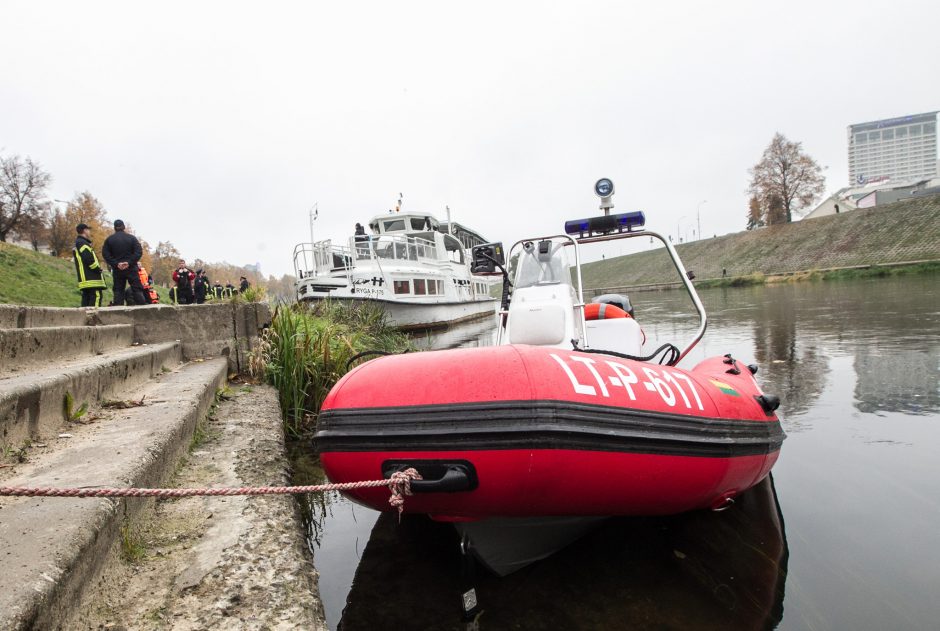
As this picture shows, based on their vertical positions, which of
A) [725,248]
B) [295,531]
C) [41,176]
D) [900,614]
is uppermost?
[41,176]

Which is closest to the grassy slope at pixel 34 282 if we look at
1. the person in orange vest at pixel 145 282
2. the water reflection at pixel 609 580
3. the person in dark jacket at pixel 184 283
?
the person in orange vest at pixel 145 282

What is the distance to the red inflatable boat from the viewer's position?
1829mm

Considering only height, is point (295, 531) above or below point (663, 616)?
above

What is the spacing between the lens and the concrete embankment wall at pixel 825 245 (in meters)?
32.5

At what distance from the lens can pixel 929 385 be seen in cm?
511

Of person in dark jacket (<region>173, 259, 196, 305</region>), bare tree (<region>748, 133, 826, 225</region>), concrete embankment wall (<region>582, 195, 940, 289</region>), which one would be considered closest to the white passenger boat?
person in dark jacket (<region>173, 259, 196, 305</region>)

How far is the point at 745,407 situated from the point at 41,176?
43.5 metres

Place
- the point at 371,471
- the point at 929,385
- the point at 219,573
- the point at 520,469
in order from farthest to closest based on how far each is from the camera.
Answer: the point at 929,385
the point at 371,471
the point at 520,469
the point at 219,573

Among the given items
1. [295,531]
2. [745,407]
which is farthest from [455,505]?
[745,407]

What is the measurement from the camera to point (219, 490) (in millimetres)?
1546

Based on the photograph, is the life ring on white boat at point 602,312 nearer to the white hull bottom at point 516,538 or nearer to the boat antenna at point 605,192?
the boat antenna at point 605,192

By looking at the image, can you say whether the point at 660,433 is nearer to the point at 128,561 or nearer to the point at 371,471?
the point at 371,471

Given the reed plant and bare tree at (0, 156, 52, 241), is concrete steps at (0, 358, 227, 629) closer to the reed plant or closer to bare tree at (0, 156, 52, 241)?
the reed plant

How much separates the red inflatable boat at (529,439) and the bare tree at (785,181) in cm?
5275
